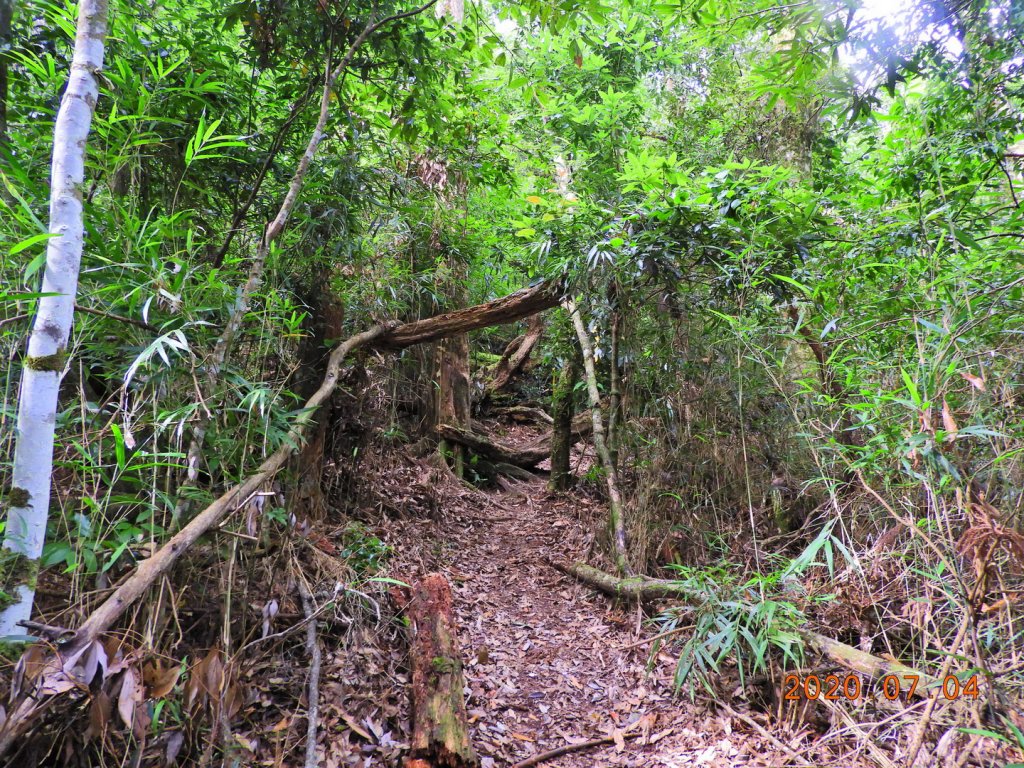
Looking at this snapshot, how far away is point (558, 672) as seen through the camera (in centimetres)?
315

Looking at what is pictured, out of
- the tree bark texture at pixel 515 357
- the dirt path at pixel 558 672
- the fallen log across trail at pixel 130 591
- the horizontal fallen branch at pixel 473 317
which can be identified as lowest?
the dirt path at pixel 558 672

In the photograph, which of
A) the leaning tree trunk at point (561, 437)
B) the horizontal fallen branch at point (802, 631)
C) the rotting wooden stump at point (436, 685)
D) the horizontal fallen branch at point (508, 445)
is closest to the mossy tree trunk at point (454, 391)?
the horizontal fallen branch at point (508, 445)

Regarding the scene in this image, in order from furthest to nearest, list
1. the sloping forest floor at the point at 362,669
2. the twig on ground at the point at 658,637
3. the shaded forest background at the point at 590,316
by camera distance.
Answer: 1. the twig on ground at the point at 658,637
2. the shaded forest background at the point at 590,316
3. the sloping forest floor at the point at 362,669

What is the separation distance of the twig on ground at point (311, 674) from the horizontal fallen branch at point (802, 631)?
1.94 meters

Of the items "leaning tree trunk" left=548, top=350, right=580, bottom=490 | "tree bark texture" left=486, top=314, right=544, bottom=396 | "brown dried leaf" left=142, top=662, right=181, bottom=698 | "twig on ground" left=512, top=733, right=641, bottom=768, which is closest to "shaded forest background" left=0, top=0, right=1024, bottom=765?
"brown dried leaf" left=142, top=662, right=181, bottom=698

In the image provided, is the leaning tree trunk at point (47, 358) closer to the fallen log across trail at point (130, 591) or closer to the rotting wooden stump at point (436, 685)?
the fallen log across trail at point (130, 591)

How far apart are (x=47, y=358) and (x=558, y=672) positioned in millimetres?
2871

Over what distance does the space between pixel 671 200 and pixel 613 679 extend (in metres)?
2.93

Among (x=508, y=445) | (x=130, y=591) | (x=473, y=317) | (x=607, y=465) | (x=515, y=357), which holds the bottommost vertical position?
(x=130, y=591)

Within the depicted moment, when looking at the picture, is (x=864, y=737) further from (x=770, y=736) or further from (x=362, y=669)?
(x=362, y=669)

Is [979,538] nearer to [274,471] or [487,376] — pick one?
[274,471]

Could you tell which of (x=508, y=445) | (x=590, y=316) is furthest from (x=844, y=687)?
(x=508, y=445)

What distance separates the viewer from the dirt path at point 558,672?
2461 millimetres

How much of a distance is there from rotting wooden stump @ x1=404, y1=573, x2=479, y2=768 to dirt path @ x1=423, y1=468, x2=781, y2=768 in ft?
0.61
